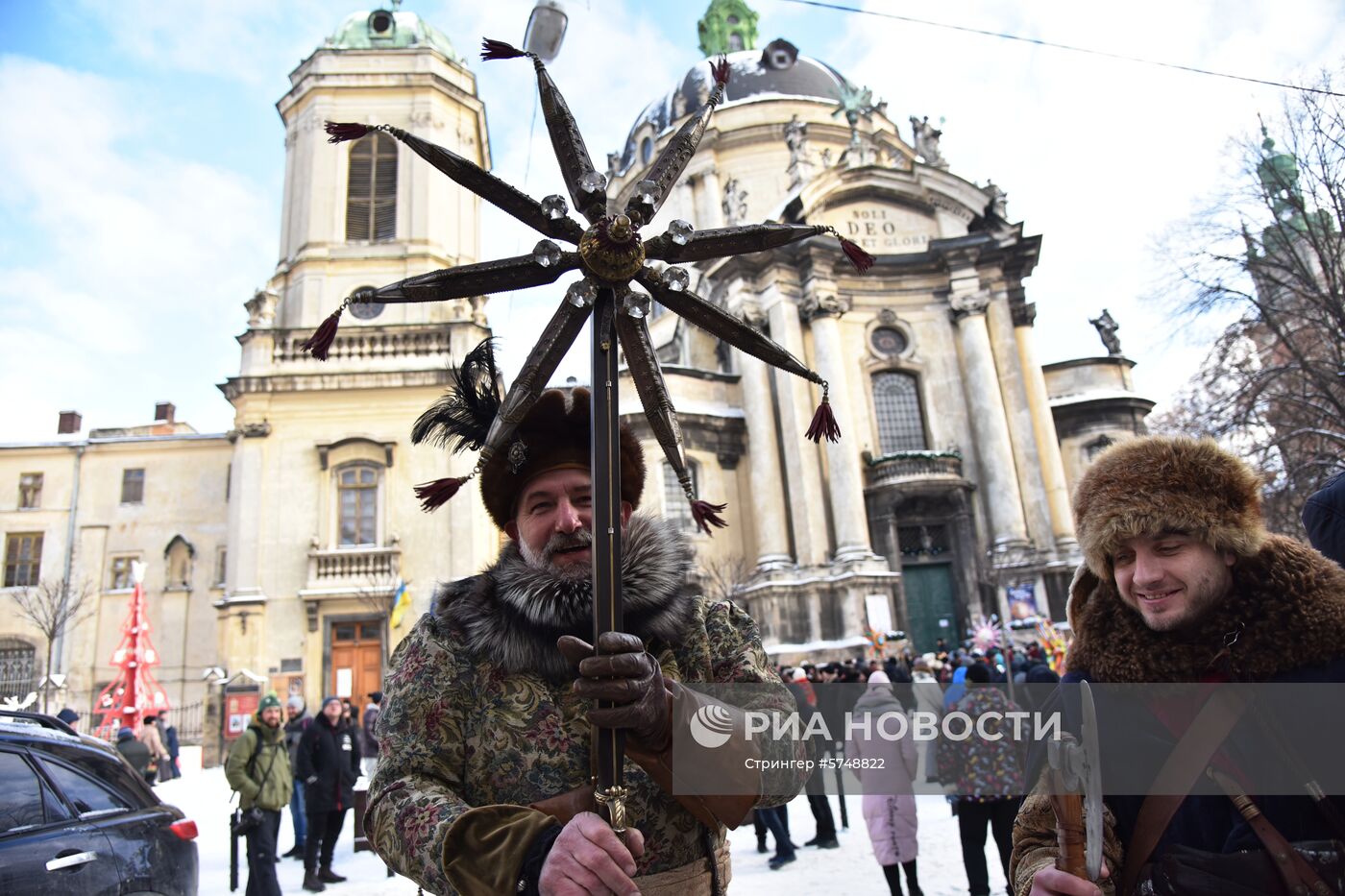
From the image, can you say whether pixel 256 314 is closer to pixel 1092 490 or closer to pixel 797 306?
pixel 797 306

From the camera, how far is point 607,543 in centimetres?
209

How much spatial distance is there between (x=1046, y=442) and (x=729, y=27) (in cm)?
3841

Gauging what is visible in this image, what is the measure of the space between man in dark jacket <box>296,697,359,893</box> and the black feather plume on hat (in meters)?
8.08

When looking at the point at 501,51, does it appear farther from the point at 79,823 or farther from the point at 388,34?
the point at 388,34

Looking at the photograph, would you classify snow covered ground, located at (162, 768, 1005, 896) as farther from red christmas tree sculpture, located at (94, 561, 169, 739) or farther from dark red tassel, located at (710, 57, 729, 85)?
red christmas tree sculpture, located at (94, 561, 169, 739)

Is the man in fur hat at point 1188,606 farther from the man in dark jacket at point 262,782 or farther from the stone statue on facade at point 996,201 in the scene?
the stone statue on facade at point 996,201

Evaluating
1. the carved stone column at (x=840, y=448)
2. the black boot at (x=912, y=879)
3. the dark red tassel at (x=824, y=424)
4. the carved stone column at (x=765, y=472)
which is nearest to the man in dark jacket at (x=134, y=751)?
the black boot at (x=912, y=879)

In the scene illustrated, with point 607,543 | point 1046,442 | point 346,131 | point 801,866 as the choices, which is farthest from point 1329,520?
point 1046,442

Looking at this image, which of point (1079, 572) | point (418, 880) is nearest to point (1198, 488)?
point (1079, 572)

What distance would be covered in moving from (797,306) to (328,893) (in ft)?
83.1

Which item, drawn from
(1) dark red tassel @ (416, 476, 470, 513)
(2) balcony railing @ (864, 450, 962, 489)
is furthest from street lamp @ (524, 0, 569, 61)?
(2) balcony railing @ (864, 450, 962, 489)

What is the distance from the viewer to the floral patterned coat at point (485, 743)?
2.23 metres

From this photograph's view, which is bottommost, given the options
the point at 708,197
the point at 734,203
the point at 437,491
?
the point at 437,491

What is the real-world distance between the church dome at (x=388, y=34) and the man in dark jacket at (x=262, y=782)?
24567 mm
